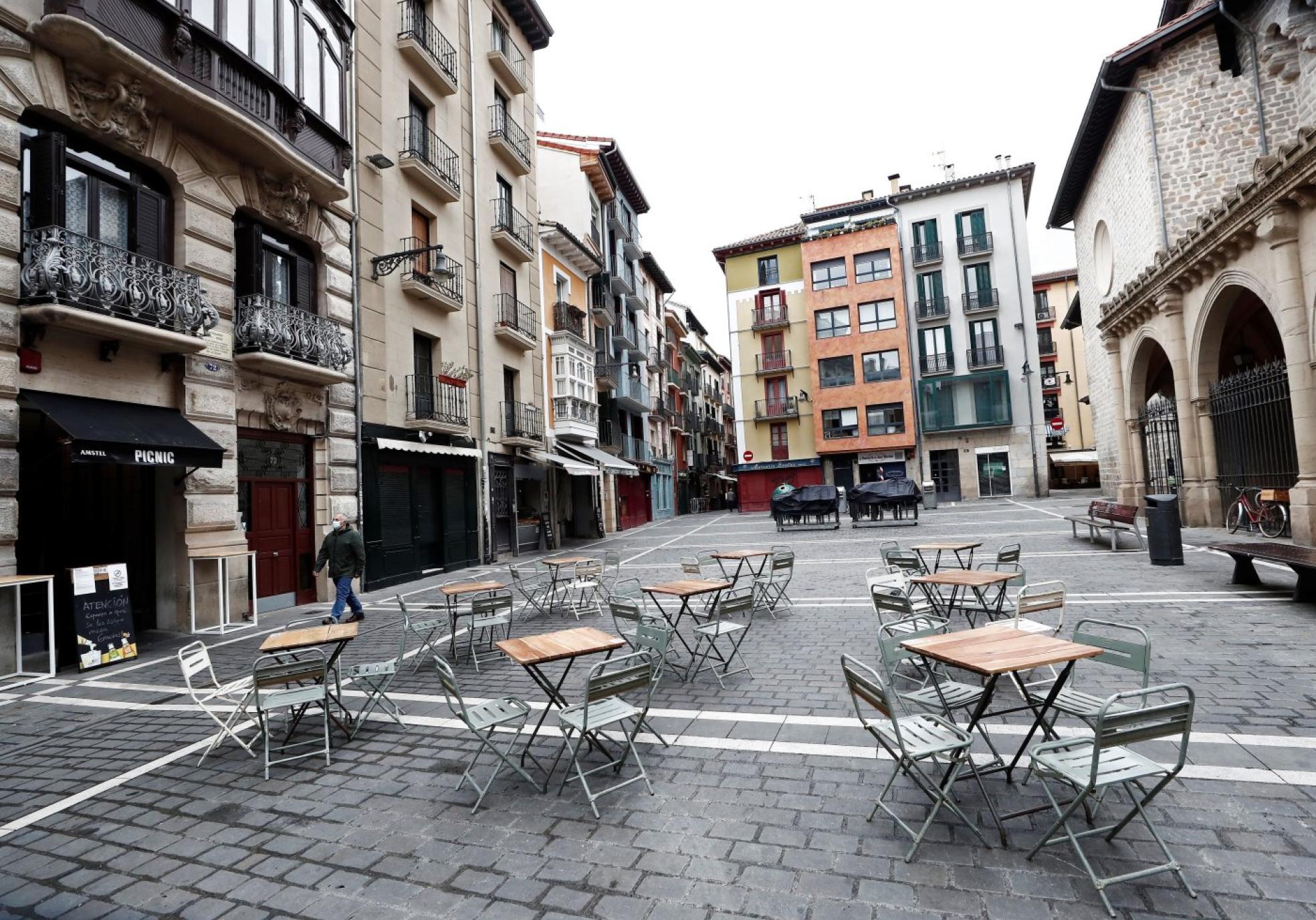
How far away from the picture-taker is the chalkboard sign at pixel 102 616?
25.4 ft

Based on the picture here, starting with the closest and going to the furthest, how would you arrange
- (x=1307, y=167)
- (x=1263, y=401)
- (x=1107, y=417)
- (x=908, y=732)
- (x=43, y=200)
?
1. (x=908, y=732)
2. (x=43, y=200)
3. (x=1307, y=167)
4. (x=1263, y=401)
5. (x=1107, y=417)

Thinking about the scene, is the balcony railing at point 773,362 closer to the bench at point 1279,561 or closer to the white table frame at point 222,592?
the bench at point 1279,561

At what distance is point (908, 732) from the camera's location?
365 centimetres

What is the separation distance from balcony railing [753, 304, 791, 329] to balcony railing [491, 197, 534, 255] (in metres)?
23.0

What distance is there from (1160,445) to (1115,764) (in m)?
20.7

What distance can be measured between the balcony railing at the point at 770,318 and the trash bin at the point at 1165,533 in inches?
1256

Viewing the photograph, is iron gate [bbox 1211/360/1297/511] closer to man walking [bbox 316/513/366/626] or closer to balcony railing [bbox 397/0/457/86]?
man walking [bbox 316/513/366/626]

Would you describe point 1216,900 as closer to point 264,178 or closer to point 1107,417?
point 264,178

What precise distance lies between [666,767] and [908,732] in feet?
5.01

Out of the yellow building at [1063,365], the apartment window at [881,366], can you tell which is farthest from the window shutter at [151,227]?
the yellow building at [1063,365]

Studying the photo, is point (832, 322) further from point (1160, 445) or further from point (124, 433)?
point (124, 433)

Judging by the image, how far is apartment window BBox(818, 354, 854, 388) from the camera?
39469 millimetres

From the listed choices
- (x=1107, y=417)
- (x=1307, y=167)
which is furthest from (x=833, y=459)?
(x=1307, y=167)

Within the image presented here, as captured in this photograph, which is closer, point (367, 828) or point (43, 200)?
point (367, 828)
